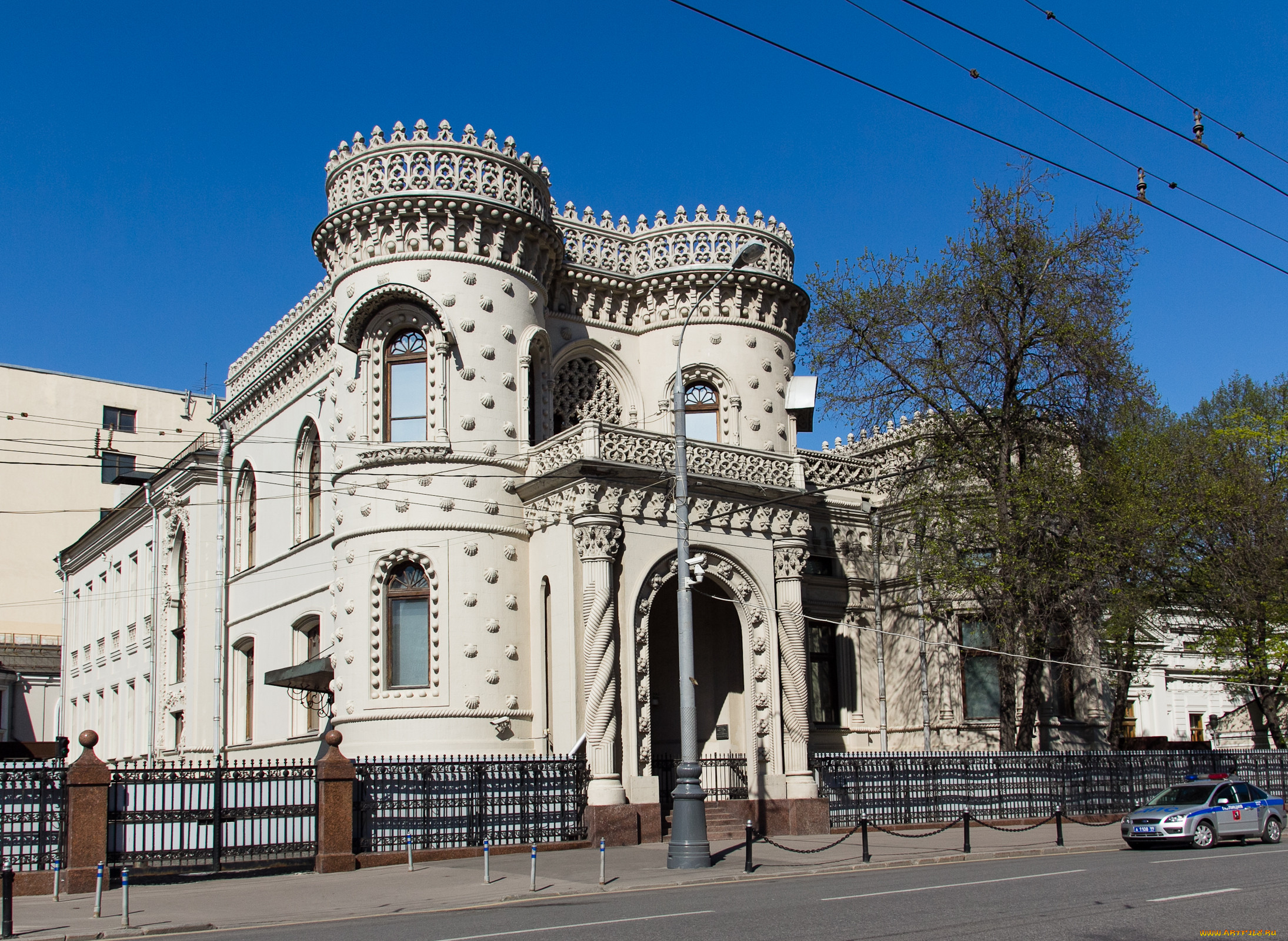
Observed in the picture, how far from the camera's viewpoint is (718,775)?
27.3 metres

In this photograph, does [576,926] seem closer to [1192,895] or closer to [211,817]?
[1192,895]

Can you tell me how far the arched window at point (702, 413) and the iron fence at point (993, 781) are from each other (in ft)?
27.5

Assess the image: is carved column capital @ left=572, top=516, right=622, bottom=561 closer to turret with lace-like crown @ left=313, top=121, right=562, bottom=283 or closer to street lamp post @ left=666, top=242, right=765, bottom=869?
street lamp post @ left=666, top=242, right=765, bottom=869

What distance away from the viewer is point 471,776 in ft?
73.9

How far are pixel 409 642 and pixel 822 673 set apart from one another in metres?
11.9

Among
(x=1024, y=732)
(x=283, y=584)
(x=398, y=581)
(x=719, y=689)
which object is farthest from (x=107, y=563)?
(x=1024, y=732)

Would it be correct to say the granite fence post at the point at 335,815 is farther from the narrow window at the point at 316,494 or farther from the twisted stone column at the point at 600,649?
the narrow window at the point at 316,494

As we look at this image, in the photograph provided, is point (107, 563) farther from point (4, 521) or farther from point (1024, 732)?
→ point (1024, 732)

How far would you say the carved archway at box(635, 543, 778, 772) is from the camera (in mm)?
25438

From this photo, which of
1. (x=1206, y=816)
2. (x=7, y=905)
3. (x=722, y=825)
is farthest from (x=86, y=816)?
(x=1206, y=816)

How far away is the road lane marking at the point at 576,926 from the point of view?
12062mm

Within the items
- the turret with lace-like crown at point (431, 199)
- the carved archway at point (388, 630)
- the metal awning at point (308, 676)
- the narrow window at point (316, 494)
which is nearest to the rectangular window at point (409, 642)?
the carved archway at point (388, 630)

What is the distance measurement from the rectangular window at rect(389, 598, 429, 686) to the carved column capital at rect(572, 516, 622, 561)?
11.6 feet

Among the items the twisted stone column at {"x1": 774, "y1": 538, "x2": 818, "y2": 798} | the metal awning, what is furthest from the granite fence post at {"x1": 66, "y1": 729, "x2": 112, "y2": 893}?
the twisted stone column at {"x1": 774, "y1": 538, "x2": 818, "y2": 798}
